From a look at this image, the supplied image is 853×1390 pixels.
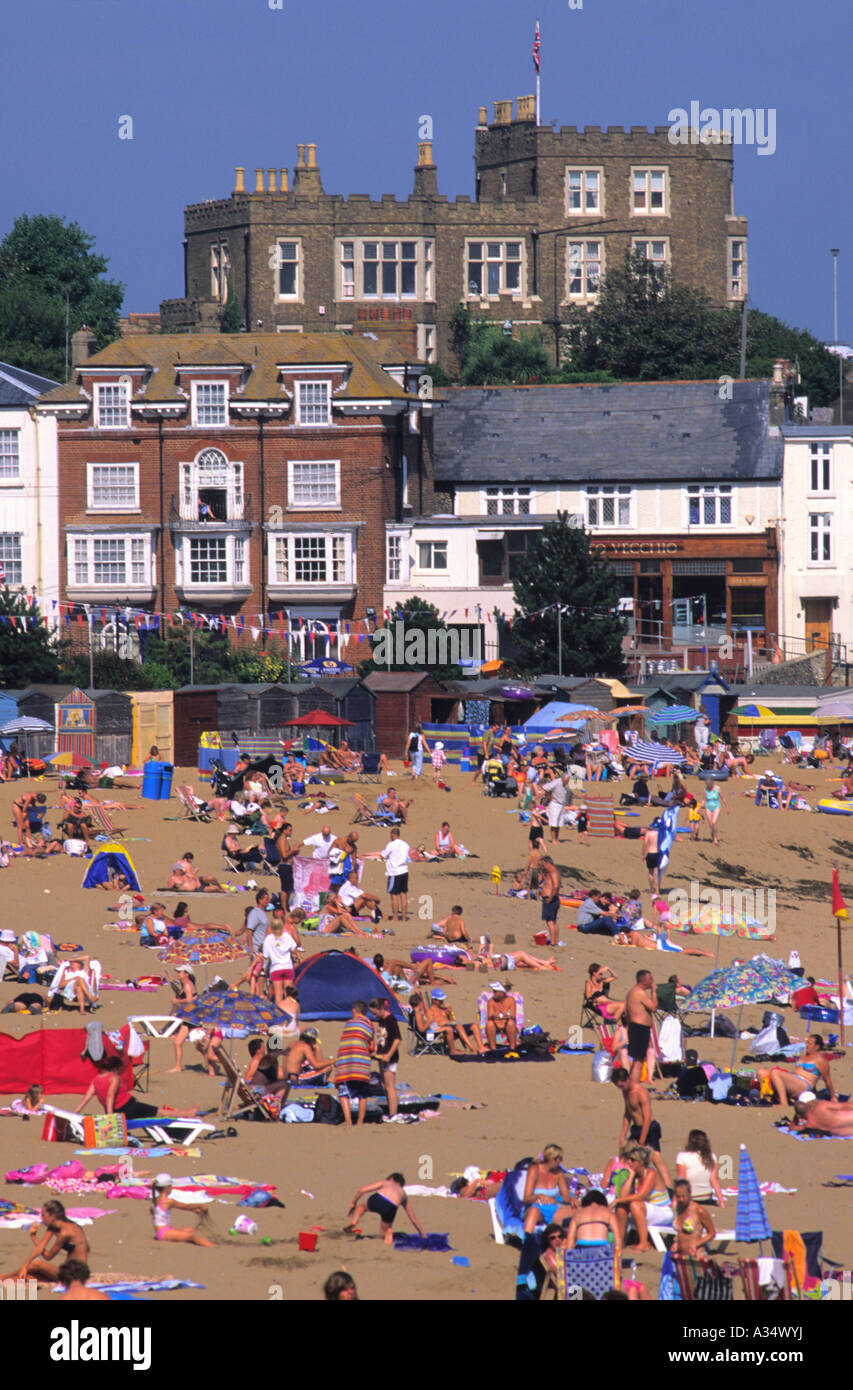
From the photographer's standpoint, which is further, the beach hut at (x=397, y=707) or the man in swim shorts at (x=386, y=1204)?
the beach hut at (x=397, y=707)

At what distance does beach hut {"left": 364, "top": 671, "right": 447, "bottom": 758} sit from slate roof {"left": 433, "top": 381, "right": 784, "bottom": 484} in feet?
53.6

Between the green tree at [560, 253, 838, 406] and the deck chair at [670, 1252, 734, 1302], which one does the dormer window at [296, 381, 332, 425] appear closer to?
the green tree at [560, 253, 838, 406]

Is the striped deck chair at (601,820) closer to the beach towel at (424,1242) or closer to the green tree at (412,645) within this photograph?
the green tree at (412,645)

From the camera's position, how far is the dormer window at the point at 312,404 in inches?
2143

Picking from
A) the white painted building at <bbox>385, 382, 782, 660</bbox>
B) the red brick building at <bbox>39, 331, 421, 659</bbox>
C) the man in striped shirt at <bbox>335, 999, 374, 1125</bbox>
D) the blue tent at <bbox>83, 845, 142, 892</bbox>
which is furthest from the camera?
the white painted building at <bbox>385, 382, 782, 660</bbox>

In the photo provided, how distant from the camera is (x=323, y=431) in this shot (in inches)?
2141

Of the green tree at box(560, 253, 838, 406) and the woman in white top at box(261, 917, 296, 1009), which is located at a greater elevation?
the green tree at box(560, 253, 838, 406)

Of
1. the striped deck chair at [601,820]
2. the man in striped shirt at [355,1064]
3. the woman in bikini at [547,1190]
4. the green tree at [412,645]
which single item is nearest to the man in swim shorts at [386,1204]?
the woman in bikini at [547,1190]

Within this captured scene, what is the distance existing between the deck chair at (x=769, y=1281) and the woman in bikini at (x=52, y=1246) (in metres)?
4.12

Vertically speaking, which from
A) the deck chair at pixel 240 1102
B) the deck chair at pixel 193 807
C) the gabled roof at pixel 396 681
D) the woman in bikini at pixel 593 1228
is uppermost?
the gabled roof at pixel 396 681

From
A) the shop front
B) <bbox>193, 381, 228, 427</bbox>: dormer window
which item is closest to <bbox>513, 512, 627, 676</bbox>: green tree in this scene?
the shop front

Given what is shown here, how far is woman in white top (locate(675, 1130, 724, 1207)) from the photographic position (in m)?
14.9

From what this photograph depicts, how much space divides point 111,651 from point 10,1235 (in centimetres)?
3715

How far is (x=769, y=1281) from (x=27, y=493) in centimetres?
4640
